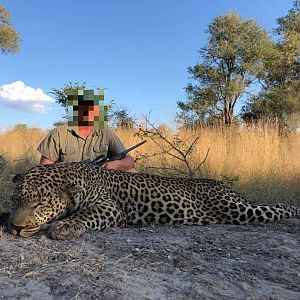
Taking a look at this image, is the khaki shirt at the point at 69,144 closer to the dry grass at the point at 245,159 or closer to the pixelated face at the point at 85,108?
the pixelated face at the point at 85,108

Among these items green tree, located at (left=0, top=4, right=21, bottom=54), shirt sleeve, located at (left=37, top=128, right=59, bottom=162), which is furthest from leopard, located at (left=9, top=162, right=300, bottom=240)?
green tree, located at (left=0, top=4, right=21, bottom=54)

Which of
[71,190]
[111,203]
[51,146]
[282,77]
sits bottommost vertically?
[111,203]

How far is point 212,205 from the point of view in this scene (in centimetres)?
467

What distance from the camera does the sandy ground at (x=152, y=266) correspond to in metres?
2.39

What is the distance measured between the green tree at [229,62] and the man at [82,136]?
1771 cm

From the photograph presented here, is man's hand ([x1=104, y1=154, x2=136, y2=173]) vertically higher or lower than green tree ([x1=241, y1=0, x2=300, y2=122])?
lower

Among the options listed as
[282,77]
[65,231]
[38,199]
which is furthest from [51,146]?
[282,77]

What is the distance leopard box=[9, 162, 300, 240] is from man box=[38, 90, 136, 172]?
68cm

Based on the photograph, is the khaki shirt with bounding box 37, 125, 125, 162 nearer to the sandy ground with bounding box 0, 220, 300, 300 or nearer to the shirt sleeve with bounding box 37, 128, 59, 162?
the shirt sleeve with bounding box 37, 128, 59, 162

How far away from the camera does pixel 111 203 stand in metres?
4.20

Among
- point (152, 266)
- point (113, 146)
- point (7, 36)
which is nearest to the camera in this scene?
point (152, 266)

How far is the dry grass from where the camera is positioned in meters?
7.13

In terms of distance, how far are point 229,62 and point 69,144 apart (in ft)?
66.1

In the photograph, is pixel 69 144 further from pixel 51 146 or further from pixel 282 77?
pixel 282 77
